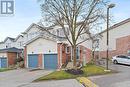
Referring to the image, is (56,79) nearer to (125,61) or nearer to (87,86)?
(87,86)

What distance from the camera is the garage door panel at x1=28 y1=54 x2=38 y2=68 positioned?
41.9 metres

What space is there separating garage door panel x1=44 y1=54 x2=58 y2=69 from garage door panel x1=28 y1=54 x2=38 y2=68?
5.45ft

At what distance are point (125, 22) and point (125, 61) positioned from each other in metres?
10.1

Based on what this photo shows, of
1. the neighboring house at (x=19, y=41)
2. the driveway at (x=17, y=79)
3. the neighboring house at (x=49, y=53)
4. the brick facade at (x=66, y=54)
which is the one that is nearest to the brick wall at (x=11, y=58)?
the neighboring house at (x=49, y=53)

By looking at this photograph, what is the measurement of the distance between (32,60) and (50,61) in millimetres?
3336

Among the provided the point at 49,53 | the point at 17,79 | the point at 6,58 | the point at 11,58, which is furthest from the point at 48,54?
the point at 17,79

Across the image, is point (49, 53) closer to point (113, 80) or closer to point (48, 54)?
point (48, 54)

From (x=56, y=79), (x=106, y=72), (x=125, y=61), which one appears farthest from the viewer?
(x=125, y=61)

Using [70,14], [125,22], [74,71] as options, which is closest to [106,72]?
[74,71]

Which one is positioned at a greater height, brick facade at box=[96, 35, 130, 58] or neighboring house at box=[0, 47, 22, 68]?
brick facade at box=[96, 35, 130, 58]

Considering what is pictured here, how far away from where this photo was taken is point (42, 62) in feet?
135

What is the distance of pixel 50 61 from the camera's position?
133 ft

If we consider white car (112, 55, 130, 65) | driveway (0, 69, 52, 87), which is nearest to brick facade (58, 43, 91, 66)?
white car (112, 55, 130, 65)

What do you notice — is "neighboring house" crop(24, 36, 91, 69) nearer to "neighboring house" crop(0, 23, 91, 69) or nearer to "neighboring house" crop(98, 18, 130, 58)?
"neighboring house" crop(0, 23, 91, 69)
